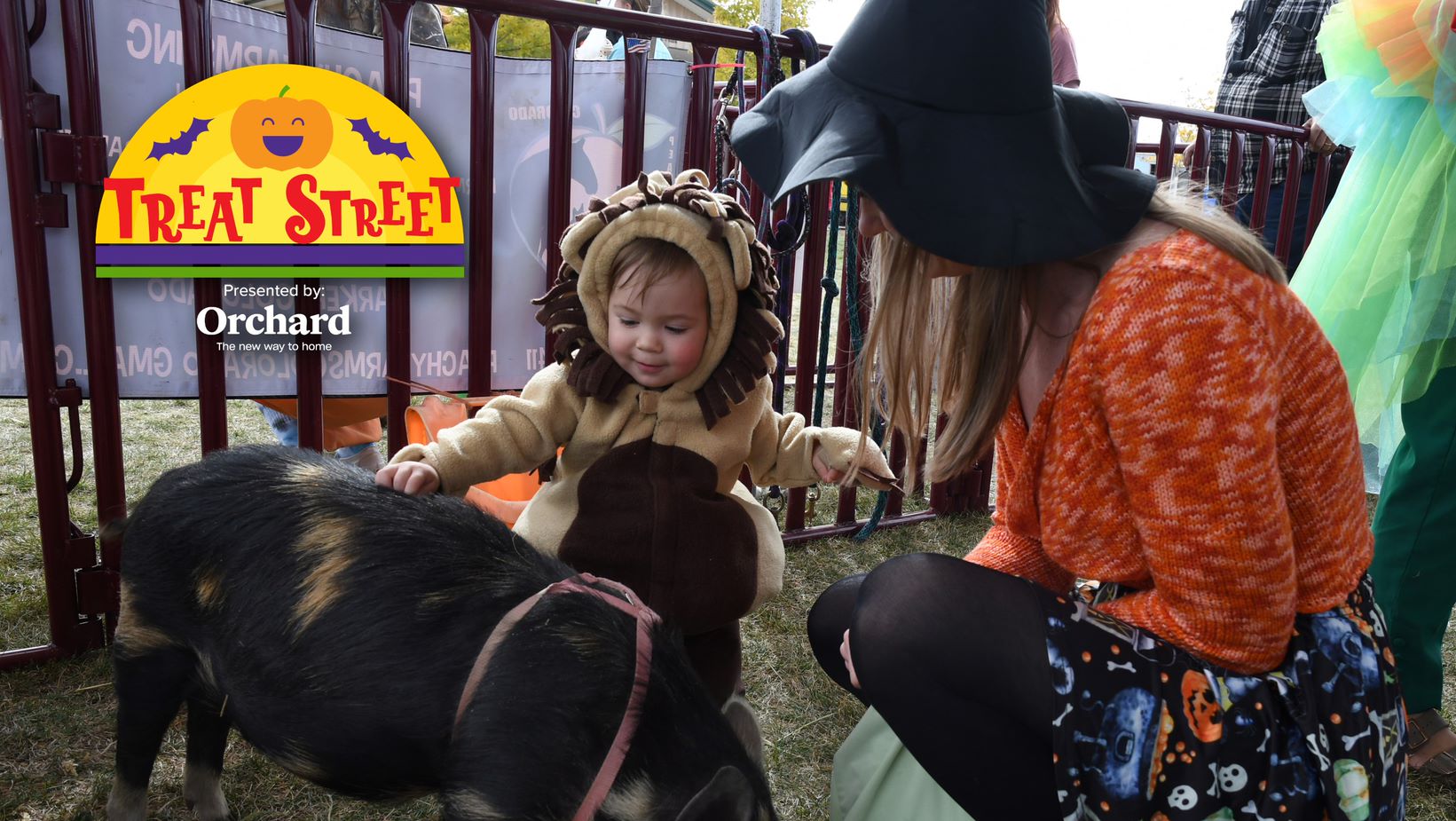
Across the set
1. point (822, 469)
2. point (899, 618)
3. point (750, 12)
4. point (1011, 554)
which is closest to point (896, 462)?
point (822, 469)

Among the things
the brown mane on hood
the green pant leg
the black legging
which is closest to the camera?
the black legging

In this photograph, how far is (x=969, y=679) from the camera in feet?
4.41

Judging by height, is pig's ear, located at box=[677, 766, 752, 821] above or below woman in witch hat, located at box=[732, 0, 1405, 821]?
below

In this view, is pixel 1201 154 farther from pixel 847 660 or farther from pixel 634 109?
pixel 847 660

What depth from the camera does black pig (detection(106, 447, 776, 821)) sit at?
4.07 ft

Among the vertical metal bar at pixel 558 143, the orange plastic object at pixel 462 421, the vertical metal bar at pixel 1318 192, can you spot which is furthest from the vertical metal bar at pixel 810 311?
the vertical metal bar at pixel 1318 192

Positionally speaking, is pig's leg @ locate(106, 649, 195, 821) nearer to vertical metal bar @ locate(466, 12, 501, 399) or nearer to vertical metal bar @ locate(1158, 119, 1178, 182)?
vertical metal bar @ locate(466, 12, 501, 399)

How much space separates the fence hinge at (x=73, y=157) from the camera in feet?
6.56

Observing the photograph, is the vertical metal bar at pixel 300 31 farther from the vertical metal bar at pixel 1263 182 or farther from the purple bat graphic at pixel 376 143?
the vertical metal bar at pixel 1263 182

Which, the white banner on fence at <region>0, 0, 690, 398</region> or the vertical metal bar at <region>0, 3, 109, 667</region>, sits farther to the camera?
the white banner on fence at <region>0, 0, 690, 398</region>

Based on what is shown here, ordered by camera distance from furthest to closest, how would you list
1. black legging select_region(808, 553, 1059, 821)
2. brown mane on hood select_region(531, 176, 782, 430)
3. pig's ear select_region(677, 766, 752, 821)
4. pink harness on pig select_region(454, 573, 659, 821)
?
brown mane on hood select_region(531, 176, 782, 430), black legging select_region(808, 553, 1059, 821), pink harness on pig select_region(454, 573, 659, 821), pig's ear select_region(677, 766, 752, 821)

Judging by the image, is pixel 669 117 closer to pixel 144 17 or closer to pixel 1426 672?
pixel 144 17

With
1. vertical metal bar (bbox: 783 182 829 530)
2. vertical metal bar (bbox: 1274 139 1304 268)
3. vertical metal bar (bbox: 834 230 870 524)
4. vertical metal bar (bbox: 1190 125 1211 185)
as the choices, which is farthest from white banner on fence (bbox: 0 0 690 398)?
vertical metal bar (bbox: 1274 139 1304 268)

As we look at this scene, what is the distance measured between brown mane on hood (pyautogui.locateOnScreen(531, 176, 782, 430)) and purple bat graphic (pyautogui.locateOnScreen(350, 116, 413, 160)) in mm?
718
